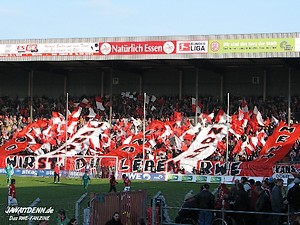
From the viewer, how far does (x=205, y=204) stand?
62.8 ft

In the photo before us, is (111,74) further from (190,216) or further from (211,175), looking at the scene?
(190,216)

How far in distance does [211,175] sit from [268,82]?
12686 millimetres

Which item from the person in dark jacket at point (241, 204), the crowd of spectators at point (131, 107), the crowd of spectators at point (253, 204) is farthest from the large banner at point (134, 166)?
the person in dark jacket at point (241, 204)

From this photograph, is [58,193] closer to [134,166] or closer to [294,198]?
[134,166]

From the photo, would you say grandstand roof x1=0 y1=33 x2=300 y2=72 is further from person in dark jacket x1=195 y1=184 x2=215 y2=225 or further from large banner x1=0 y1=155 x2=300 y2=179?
person in dark jacket x1=195 y1=184 x2=215 y2=225

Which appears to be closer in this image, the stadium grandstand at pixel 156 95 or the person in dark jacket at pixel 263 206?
the person in dark jacket at pixel 263 206

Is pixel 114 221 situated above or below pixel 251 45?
below

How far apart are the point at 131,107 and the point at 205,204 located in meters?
40.9

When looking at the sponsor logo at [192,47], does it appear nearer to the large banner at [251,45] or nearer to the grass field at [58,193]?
the large banner at [251,45]

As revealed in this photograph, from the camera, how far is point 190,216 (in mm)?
19516

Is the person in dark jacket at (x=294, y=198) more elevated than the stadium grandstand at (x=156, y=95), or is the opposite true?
the stadium grandstand at (x=156, y=95)

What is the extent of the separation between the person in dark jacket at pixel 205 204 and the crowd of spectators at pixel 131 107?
106 feet

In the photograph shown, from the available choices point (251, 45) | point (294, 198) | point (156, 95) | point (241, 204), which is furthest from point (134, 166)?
point (294, 198)

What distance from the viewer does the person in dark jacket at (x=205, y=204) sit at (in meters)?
19.0
